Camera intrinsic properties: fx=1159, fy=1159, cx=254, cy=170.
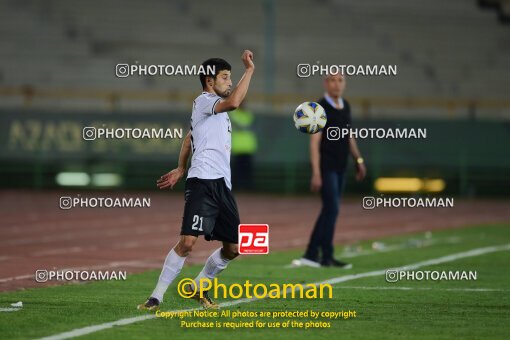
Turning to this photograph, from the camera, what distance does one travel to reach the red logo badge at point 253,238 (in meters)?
9.46

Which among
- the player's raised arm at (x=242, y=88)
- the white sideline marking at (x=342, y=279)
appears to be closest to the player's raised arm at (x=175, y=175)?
the player's raised arm at (x=242, y=88)

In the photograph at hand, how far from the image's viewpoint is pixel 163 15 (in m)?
39.7

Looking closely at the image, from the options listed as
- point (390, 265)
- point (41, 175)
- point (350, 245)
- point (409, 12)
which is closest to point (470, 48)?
point (409, 12)

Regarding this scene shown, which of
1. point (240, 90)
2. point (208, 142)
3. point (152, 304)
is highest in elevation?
point (240, 90)

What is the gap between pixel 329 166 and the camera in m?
12.9

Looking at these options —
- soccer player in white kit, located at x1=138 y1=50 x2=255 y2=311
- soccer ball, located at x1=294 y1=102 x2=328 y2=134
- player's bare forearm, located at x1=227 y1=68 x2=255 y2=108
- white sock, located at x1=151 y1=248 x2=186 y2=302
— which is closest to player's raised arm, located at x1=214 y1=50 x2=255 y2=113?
player's bare forearm, located at x1=227 y1=68 x2=255 y2=108

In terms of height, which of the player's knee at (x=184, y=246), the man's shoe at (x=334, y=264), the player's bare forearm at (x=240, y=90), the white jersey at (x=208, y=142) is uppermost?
the player's bare forearm at (x=240, y=90)

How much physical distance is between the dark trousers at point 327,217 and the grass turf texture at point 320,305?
1.33 feet

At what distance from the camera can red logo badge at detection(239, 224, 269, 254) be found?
372 inches

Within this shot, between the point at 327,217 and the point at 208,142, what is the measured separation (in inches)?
180

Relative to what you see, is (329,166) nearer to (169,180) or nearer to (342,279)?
(342,279)

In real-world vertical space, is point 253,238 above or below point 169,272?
above

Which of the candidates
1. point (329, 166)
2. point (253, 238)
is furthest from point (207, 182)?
point (329, 166)

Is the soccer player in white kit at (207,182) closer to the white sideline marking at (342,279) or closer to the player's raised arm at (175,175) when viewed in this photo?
the player's raised arm at (175,175)
